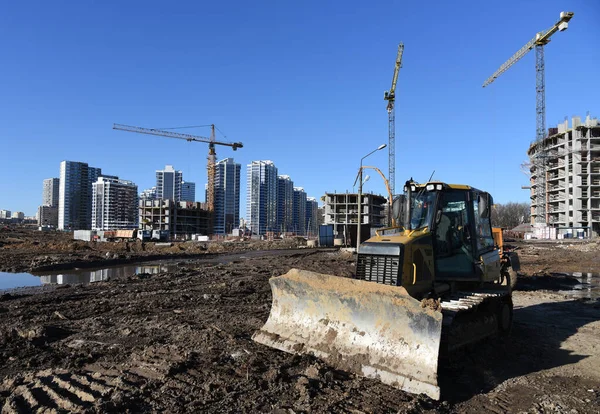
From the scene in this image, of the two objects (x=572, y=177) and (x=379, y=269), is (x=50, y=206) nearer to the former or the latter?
(x=572, y=177)

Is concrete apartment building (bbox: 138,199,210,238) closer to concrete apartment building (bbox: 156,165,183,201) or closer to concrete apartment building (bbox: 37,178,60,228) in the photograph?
concrete apartment building (bbox: 156,165,183,201)

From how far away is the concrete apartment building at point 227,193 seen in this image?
144m

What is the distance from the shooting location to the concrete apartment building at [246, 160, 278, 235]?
14088 centimetres

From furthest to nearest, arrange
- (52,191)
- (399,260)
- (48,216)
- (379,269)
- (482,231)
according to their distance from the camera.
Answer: (52,191)
(48,216)
(482,231)
(379,269)
(399,260)

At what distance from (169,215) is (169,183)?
77317 mm

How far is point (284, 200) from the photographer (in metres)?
151

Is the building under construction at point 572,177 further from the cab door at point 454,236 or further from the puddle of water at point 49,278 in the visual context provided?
the cab door at point 454,236

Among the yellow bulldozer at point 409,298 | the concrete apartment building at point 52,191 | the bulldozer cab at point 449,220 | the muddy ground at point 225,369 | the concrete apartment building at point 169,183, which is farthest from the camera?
the concrete apartment building at point 52,191

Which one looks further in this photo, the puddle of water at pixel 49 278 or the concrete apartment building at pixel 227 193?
the concrete apartment building at pixel 227 193

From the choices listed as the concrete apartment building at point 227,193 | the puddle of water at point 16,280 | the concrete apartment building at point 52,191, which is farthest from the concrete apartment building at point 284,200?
the puddle of water at point 16,280

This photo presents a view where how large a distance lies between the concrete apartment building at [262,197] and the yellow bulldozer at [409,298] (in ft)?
434

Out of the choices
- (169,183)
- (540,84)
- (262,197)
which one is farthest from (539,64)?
(169,183)

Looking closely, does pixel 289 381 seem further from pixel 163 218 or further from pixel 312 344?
pixel 163 218

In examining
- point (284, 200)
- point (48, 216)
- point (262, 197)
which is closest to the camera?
point (262, 197)
